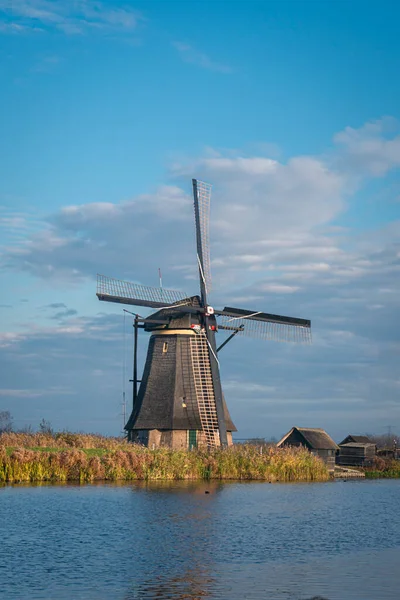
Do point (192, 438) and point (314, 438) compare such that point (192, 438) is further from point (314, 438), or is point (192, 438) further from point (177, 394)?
point (314, 438)

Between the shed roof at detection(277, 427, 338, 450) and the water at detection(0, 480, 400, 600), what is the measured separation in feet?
59.2

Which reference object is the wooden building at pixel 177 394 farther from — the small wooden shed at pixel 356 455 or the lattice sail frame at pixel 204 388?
the small wooden shed at pixel 356 455

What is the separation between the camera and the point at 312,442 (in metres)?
48.4

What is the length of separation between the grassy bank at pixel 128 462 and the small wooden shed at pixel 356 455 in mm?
15902

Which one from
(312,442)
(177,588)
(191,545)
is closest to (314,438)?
(312,442)

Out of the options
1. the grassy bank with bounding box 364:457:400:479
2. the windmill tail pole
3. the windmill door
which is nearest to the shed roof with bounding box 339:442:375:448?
the grassy bank with bounding box 364:457:400:479

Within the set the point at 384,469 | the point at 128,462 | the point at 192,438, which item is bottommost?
the point at 128,462

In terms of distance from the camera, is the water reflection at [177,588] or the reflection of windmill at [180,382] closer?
the water reflection at [177,588]

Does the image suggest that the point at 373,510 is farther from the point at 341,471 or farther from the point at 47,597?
the point at 341,471

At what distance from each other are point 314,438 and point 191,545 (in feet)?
103

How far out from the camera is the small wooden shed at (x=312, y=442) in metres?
48.4

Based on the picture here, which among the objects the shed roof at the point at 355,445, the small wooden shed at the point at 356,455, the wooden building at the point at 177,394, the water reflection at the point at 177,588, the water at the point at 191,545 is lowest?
the water reflection at the point at 177,588

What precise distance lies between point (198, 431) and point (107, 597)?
85.7 ft

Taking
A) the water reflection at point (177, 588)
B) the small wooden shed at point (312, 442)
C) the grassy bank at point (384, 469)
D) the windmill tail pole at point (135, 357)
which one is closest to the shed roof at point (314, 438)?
the small wooden shed at point (312, 442)
